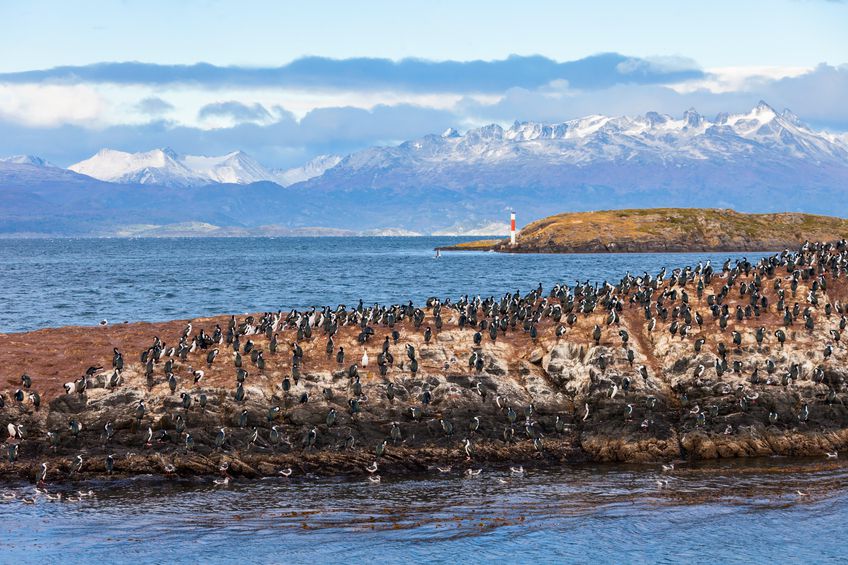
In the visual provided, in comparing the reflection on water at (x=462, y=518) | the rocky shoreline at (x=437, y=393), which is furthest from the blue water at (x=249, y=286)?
the reflection on water at (x=462, y=518)

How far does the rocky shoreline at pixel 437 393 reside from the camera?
1425 inches

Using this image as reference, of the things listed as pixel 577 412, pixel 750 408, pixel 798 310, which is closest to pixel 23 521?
pixel 577 412

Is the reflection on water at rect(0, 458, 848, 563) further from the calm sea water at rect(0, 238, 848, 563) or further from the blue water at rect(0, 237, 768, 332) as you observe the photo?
the blue water at rect(0, 237, 768, 332)

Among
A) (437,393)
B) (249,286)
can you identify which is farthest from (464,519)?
(249,286)

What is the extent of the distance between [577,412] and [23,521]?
20578mm

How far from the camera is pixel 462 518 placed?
103 feet

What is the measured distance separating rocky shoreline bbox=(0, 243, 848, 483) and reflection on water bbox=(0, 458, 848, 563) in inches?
55.1

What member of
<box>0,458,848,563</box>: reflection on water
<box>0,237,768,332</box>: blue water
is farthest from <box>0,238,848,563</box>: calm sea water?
<box>0,237,768,332</box>: blue water

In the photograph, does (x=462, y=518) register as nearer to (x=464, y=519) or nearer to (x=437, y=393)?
(x=464, y=519)

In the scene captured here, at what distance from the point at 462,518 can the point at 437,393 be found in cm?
873

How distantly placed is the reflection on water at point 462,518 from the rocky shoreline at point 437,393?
1399 millimetres

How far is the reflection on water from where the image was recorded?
28891 mm

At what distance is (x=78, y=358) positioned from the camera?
42.5 metres

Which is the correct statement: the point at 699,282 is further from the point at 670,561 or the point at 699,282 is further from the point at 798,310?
the point at 670,561
